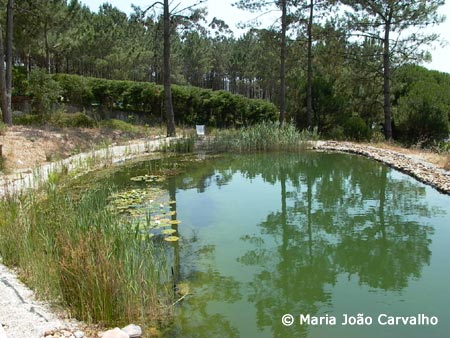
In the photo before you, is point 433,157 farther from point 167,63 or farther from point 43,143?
point 43,143

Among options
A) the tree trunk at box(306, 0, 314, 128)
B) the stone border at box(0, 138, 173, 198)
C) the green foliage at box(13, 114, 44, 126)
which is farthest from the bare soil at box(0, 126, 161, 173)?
the tree trunk at box(306, 0, 314, 128)

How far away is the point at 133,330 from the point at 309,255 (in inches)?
94.2

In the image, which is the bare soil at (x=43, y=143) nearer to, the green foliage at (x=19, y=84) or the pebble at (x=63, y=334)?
the green foliage at (x=19, y=84)

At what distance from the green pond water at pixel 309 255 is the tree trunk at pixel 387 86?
6.80 metres

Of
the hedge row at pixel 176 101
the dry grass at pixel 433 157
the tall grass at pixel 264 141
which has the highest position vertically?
the hedge row at pixel 176 101

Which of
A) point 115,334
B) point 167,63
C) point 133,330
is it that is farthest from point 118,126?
point 115,334

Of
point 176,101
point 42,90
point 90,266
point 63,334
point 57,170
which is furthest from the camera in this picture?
point 176,101

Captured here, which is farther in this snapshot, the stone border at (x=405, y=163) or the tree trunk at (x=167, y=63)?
the tree trunk at (x=167, y=63)

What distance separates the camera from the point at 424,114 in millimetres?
14336

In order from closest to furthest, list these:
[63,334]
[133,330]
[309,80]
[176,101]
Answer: [63,334], [133,330], [309,80], [176,101]

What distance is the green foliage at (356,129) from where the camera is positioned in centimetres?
1510

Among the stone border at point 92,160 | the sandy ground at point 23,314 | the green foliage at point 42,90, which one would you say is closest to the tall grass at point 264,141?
the stone border at point 92,160

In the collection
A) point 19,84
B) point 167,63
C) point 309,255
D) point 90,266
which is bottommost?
point 309,255

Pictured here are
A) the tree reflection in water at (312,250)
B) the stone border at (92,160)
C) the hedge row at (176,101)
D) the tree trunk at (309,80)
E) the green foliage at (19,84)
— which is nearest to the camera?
the tree reflection in water at (312,250)
